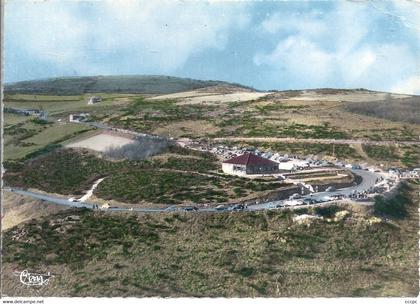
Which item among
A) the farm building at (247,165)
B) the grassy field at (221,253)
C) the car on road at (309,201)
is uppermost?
the farm building at (247,165)

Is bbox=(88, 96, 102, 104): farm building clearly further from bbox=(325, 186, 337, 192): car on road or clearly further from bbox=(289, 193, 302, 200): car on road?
bbox=(325, 186, 337, 192): car on road

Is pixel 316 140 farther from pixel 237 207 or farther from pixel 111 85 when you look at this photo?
pixel 111 85

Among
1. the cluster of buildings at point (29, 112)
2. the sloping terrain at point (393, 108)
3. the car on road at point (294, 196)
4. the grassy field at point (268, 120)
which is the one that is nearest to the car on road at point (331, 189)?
the car on road at point (294, 196)

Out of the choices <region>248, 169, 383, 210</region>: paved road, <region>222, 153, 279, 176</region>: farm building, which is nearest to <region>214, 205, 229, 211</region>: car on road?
<region>248, 169, 383, 210</region>: paved road

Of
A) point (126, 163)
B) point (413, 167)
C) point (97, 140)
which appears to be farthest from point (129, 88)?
point (413, 167)

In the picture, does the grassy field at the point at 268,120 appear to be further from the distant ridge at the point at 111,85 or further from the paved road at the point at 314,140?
the distant ridge at the point at 111,85

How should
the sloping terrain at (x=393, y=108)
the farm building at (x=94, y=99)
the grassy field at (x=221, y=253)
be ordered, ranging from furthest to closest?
the farm building at (x=94, y=99)
the sloping terrain at (x=393, y=108)
the grassy field at (x=221, y=253)

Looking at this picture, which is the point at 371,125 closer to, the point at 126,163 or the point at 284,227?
the point at 284,227
